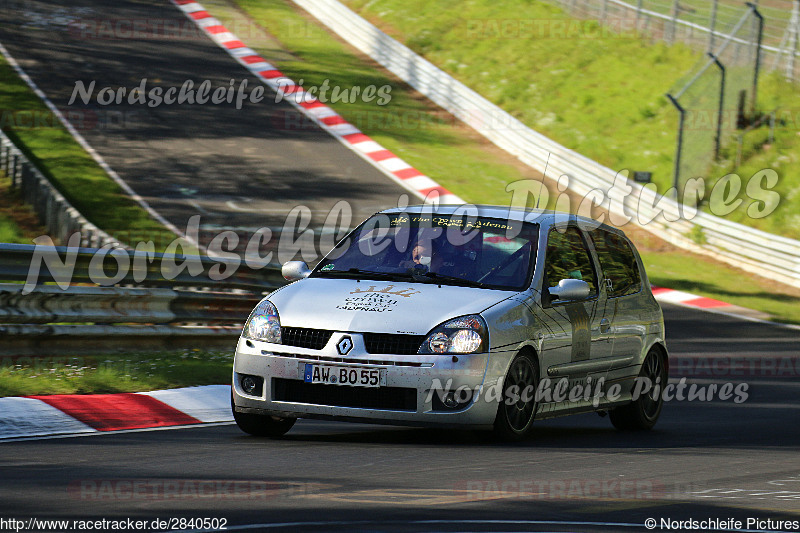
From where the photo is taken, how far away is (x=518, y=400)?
8.16 m

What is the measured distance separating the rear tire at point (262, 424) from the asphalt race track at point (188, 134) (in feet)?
38.6

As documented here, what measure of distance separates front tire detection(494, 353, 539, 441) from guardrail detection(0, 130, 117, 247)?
967 cm

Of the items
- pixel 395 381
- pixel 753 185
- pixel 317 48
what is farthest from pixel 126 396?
pixel 317 48

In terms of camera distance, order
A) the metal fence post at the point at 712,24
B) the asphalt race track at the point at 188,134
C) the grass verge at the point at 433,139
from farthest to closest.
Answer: the metal fence post at the point at 712,24
the asphalt race track at the point at 188,134
the grass verge at the point at 433,139

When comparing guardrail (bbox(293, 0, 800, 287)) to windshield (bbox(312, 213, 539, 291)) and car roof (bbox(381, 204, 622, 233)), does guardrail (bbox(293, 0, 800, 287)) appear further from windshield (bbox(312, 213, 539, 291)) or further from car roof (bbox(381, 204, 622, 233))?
windshield (bbox(312, 213, 539, 291))

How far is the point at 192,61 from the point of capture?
30.0 metres

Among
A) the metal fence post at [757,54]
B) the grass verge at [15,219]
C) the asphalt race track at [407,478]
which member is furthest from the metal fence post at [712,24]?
the asphalt race track at [407,478]

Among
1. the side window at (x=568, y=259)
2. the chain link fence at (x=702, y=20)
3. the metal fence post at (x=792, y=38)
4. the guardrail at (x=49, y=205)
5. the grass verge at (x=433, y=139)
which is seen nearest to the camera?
the side window at (x=568, y=259)

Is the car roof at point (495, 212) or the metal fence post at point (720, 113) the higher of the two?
the car roof at point (495, 212)

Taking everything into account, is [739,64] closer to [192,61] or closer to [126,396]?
[192,61]

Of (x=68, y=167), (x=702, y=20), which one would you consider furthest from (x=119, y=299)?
(x=702, y=20)

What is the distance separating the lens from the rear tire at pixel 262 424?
8.26 metres

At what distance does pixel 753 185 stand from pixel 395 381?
60.5ft

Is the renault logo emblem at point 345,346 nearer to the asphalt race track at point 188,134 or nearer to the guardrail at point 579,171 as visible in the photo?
the asphalt race track at point 188,134
